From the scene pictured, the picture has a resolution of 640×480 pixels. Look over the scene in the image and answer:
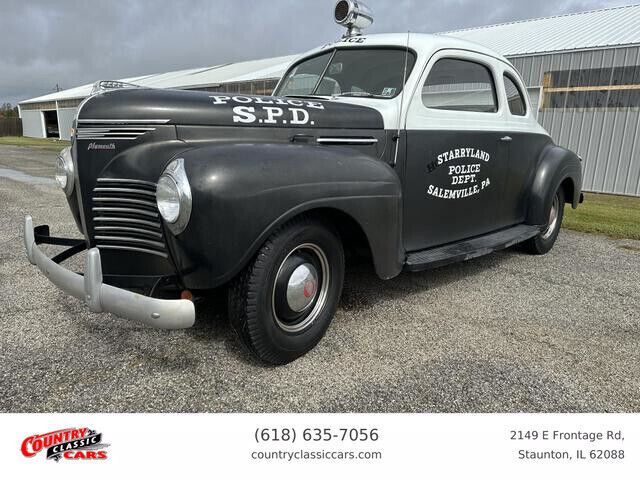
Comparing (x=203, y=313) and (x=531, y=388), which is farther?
(x=203, y=313)

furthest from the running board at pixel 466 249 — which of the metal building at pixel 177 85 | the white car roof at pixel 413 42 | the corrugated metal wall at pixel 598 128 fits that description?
the metal building at pixel 177 85

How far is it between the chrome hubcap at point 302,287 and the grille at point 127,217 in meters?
0.65

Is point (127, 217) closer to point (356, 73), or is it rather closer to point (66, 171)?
point (66, 171)

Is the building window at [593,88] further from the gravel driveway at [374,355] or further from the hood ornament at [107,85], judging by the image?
the hood ornament at [107,85]

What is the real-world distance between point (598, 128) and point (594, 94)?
66 centimetres

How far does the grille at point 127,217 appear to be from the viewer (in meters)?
2.33

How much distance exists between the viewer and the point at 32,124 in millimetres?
40500

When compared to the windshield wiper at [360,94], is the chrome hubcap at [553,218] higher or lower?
lower

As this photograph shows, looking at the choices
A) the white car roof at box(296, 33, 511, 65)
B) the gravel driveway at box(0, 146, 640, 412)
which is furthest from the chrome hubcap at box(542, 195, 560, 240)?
the white car roof at box(296, 33, 511, 65)

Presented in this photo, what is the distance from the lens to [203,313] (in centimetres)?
321
